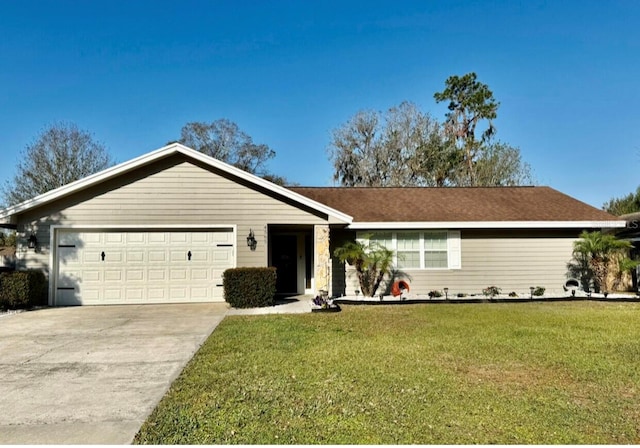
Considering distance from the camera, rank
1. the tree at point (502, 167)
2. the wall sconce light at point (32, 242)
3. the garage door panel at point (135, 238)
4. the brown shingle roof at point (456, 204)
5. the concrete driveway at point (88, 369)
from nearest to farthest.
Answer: the concrete driveway at point (88, 369)
the wall sconce light at point (32, 242)
the garage door panel at point (135, 238)
the brown shingle roof at point (456, 204)
the tree at point (502, 167)

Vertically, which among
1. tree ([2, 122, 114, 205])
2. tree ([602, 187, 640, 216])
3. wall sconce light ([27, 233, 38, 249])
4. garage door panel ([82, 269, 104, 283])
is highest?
tree ([2, 122, 114, 205])

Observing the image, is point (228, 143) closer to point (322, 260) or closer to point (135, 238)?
point (135, 238)

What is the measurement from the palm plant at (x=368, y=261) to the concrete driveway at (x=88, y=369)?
4.17 meters

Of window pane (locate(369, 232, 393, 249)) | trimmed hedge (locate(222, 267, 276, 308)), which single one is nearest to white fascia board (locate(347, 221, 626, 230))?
window pane (locate(369, 232, 393, 249))

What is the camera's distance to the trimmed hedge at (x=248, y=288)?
10.5m

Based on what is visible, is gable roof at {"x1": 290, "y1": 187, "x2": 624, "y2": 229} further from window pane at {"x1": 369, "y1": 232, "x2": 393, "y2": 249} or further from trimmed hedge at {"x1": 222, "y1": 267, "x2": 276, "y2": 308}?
trimmed hedge at {"x1": 222, "y1": 267, "x2": 276, "y2": 308}

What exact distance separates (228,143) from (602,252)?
29.6 meters

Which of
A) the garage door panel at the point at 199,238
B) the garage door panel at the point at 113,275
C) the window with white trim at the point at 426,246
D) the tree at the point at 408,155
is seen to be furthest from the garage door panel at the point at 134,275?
the tree at the point at 408,155

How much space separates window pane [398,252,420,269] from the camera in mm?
12984

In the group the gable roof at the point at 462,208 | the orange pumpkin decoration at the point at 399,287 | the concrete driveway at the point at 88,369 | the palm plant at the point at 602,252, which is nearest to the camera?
the concrete driveway at the point at 88,369

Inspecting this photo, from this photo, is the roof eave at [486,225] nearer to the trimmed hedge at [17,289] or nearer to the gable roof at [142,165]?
the gable roof at [142,165]

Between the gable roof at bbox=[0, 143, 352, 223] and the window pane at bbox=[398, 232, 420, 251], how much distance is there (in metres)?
2.10

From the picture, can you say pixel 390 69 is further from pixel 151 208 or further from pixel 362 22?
pixel 151 208

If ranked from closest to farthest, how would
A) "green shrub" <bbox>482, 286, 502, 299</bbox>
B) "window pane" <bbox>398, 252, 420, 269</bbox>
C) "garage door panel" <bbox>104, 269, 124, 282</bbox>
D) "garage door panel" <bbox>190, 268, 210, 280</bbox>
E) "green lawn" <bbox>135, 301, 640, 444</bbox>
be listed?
"green lawn" <bbox>135, 301, 640, 444</bbox> < "garage door panel" <bbox>104, 269, 124, 282</bbox> < "garage door panel" <bbox>190, 268, 210, 280</bbox> < "green shrub" <bbox>482, 286, 502, 299</bbox> < "window pane" <bbox>398, 252, 420, 269</bbox>
